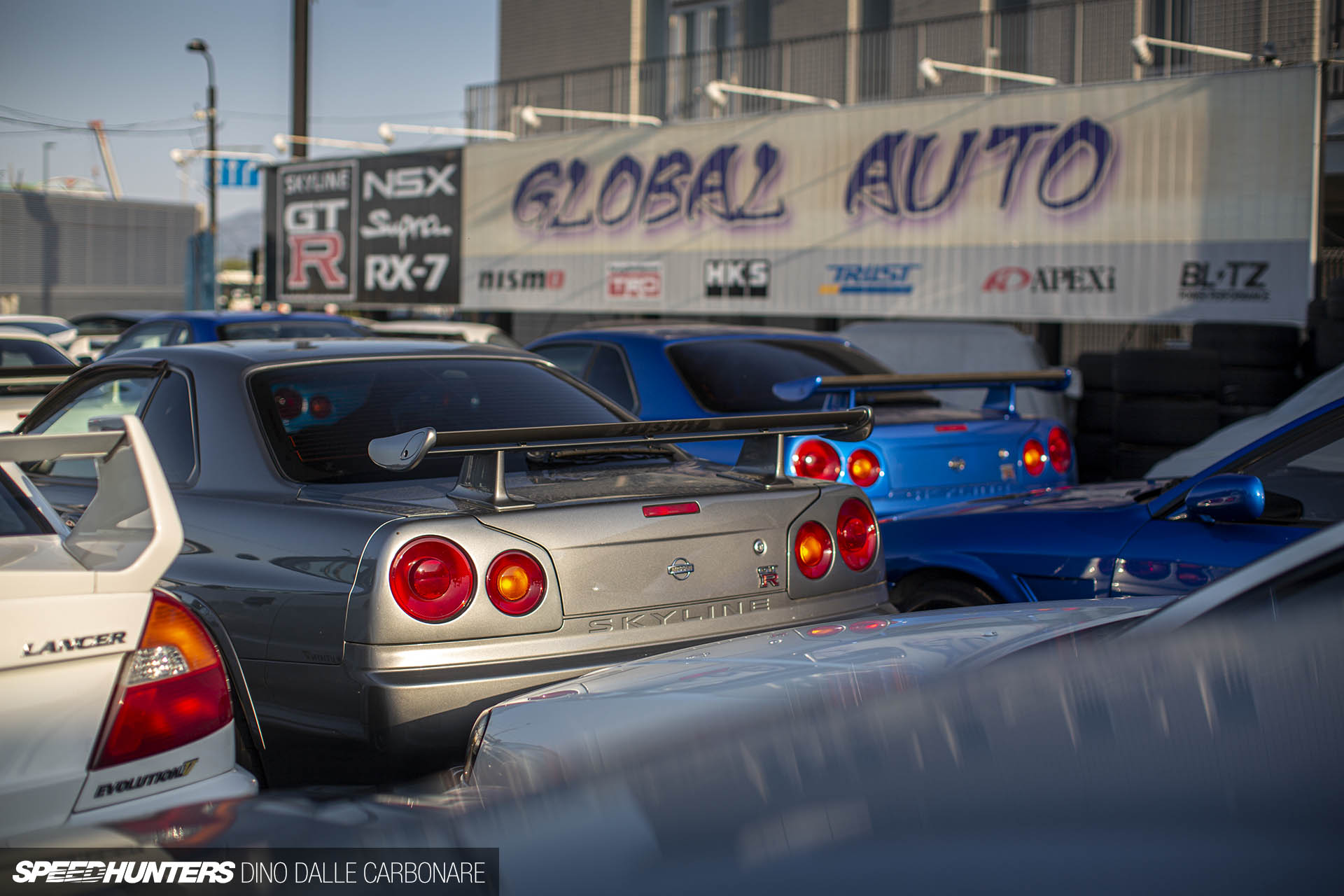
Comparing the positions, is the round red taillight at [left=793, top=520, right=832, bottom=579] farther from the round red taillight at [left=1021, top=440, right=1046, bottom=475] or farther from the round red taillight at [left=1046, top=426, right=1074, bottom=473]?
the round red taillight at [left=1046, top=426, right=1074, bottom=473]

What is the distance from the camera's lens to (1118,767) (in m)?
1.52

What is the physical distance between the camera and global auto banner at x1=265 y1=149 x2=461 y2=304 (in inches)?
893

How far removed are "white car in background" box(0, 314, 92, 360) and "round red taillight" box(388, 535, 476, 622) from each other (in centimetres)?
1587

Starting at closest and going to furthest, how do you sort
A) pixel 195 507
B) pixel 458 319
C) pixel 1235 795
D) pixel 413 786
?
pixel 1235 795 < pixel 413 786 < pixel 195 507 < pixel 458 319

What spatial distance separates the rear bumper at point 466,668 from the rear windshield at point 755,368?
291 centimetres

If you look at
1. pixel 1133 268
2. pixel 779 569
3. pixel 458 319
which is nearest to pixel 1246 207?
pixel 1133 268

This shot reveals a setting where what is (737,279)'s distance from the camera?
18375 millimetres

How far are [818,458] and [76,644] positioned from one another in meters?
4.09

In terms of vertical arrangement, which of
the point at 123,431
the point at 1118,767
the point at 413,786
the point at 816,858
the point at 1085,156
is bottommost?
the point at 413,786

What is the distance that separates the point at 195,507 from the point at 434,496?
868 mm

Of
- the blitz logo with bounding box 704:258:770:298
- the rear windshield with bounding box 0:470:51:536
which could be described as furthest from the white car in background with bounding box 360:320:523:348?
the rear windshield with bounding box 0:470:51:536

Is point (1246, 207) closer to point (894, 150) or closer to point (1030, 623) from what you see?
point (894, 150)

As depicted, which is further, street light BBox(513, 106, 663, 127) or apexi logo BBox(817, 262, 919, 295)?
street light BBox(513, 106, 663, 127)

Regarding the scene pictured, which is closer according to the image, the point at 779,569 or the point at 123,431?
the point at 123,431
